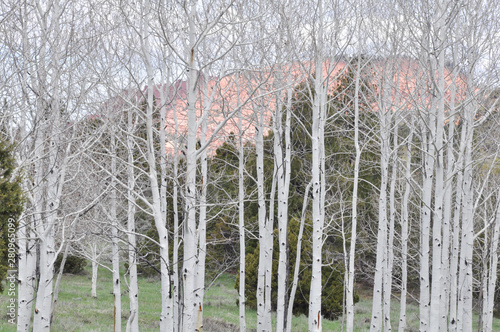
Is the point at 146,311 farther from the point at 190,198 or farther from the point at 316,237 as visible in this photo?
the point at 190,198

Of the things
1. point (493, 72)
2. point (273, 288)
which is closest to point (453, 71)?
point (493, 72)

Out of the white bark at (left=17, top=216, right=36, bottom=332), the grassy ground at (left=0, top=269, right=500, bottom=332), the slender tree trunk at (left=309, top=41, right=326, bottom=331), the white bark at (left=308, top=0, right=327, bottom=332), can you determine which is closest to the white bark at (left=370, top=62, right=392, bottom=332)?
the white bark at (left=308, top=0, right=327, bottom=332)

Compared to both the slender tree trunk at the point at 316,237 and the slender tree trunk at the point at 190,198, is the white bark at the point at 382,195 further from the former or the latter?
the slender tree trunk at the point at 190,198

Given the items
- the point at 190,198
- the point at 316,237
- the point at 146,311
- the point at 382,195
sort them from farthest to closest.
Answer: the point at 146,311
the point at 382,195
the point at 316,237
the point at 190,198

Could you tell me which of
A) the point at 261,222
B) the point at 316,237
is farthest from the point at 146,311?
the point at 316,237

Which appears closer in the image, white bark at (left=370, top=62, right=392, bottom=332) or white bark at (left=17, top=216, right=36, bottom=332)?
white bark at (left=17, top=216, right=36, bottom=332)

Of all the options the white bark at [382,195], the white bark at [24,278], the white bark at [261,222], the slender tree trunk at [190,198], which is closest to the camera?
the slender tree trunk at [190,198]

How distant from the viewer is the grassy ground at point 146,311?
14656 millimetres

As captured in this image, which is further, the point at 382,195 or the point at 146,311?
the point at 146,311

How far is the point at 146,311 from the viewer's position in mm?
17328

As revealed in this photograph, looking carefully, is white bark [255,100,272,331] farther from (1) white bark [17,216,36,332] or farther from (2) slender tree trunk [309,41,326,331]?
(1) white bark [17,216,36,332]

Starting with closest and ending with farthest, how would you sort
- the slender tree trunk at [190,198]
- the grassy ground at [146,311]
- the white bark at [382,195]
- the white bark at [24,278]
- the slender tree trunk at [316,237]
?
the slender tree trunk at [190,198]
the slender tree trunk at [316,237]
the white bark at [24,278]
the white bark at [382,195]
the grassy ground at [146,311]

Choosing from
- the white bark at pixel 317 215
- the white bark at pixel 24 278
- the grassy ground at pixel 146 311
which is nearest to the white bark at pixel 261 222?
the white bark at pixel 317 215

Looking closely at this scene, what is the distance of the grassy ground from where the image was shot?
14.7m
